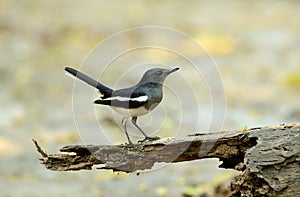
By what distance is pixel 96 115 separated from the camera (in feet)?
27.6

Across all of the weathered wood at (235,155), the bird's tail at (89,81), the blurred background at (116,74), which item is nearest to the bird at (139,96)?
the bird's tail at (89,81)

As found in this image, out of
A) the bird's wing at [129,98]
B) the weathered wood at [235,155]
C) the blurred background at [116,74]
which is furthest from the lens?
the blurred background at [116,74]

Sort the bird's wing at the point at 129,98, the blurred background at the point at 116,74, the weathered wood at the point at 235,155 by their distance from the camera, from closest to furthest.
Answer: the weathered wood at the point at 235,155
the bird's wing at the point at 129,98
the blurred background at the point at 116,74

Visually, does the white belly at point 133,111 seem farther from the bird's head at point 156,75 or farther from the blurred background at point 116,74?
the blurred background at point 116,74

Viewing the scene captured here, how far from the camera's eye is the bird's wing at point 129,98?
3.86m

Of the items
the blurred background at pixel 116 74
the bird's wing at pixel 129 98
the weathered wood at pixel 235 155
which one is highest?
the blurred background at pixel 116 74

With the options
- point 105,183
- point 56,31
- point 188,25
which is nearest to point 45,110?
point 105,183

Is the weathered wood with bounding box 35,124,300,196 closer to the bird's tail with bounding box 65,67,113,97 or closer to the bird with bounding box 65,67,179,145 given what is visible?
the bird with bounding box 65,67,179,145

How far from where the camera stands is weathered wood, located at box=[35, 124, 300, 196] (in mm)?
3527

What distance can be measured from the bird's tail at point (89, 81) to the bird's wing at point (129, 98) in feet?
0.23

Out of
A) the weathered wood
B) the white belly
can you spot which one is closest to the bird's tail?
the white belly

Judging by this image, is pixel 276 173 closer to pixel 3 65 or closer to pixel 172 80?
pixel 172 80

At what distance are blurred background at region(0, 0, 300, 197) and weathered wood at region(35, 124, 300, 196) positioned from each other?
1.85 metres

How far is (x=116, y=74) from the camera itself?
33.2ft
